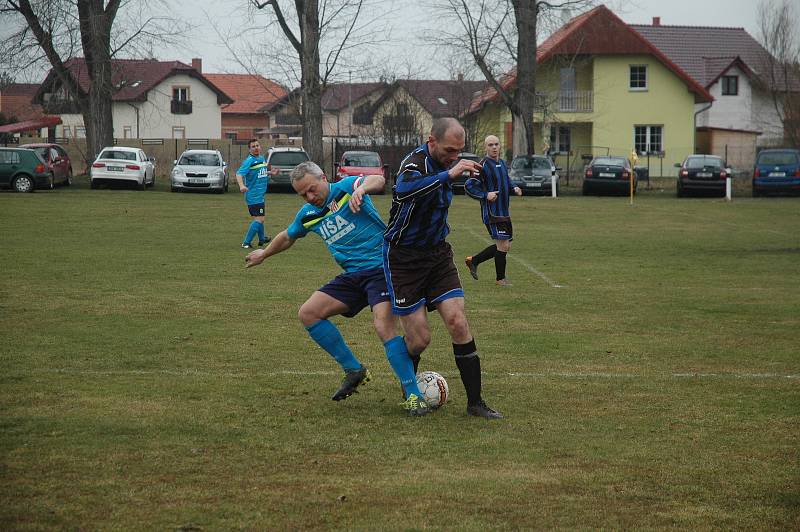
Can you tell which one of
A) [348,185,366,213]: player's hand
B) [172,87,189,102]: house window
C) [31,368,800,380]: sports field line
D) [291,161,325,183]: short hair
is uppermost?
[172,87,189,102]: house window

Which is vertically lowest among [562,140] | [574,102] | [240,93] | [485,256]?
[485,256]

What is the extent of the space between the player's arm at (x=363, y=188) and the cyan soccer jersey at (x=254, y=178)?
12.1 metres

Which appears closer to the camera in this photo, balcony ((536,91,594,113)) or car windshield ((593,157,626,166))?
car windshield ((593,157,626,166))

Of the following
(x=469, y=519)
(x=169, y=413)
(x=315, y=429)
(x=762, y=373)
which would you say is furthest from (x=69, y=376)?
(x=762, y=373)

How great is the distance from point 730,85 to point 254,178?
56851 mm

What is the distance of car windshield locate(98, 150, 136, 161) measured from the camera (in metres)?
38.1

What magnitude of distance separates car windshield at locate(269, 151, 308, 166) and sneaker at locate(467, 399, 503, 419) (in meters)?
31.9

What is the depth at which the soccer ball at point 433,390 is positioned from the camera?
7.23m

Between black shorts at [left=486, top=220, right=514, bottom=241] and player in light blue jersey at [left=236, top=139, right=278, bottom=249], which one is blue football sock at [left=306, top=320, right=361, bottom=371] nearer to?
black shorts at [left=486, top=220, right=514, bottom=241]

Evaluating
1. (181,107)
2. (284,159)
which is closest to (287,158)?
(284,159)

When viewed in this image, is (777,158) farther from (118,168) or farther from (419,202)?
(419,202)

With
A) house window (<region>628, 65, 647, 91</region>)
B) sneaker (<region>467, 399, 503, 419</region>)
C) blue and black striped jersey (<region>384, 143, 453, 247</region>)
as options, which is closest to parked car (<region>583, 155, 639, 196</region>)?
house window (<region>628, 65, 647, 91</region>)

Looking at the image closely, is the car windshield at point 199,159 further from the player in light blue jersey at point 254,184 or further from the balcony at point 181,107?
the balcony at point 181,107

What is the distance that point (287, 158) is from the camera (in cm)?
3881
